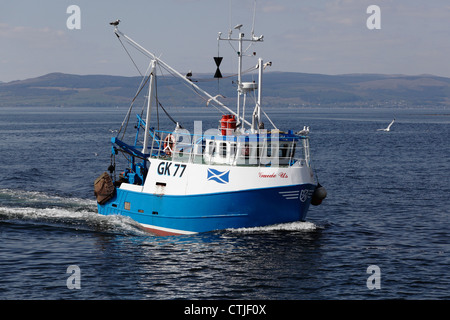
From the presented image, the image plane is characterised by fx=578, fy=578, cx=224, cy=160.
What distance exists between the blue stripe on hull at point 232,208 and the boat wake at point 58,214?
2500 mm

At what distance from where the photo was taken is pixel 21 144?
Answer: 3720 inches

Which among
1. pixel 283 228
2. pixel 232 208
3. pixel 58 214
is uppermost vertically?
pixel 232 208

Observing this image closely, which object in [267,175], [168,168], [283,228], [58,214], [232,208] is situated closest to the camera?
[267,175]

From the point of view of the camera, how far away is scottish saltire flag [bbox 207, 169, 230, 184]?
3080cm

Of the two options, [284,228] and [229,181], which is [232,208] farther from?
[284,228]

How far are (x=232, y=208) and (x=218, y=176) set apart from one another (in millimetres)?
1870

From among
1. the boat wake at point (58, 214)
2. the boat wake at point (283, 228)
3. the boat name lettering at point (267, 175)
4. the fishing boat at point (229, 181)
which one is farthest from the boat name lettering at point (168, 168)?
the boat name lettering at point (267, 175)

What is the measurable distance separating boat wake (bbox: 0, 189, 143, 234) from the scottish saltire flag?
5796 mm

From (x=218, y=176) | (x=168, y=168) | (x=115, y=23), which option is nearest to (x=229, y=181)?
(x=218, y=176)

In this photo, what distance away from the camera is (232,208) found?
30922 mm

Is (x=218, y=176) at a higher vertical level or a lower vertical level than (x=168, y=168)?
lower

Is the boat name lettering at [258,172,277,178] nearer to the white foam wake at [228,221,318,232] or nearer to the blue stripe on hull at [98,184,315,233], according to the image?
the blue stripe on hull at [98,184,315,233]

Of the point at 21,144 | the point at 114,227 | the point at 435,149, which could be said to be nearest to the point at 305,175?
the point at 114,227

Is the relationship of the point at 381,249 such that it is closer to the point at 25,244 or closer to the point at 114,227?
the point at 114,227
